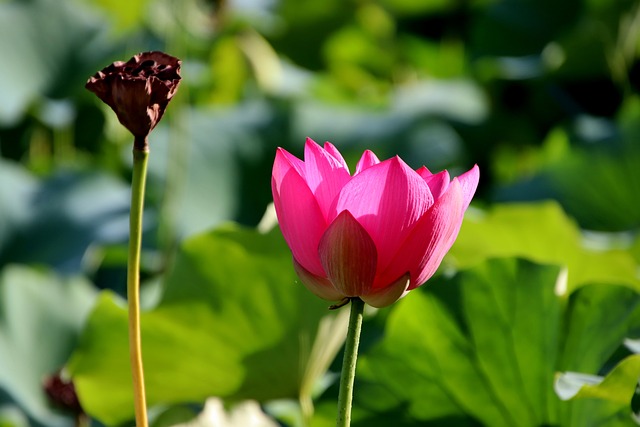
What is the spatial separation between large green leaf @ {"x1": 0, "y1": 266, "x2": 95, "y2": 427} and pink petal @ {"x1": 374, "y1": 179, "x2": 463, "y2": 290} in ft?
2.17

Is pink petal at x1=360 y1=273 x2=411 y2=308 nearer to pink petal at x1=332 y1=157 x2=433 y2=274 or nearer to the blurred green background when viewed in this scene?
pink petal at x1=332 y1=157 x2=433 y2=274

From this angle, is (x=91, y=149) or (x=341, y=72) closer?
(x=91, y=149)

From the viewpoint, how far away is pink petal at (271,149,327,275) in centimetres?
46

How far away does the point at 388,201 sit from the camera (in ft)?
1.52

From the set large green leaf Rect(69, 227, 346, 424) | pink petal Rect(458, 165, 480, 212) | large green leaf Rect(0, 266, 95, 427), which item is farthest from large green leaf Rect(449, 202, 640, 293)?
pink petal Rect(458, 165, 480, 212)

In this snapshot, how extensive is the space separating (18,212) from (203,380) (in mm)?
709

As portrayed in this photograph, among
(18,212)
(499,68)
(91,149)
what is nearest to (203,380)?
(18,212)

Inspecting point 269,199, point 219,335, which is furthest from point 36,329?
point 269,199

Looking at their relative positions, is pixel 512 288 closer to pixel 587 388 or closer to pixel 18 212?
pixel 587 388

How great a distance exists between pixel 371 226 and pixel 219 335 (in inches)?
16.1

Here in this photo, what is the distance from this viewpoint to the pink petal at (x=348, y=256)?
1.49 feet

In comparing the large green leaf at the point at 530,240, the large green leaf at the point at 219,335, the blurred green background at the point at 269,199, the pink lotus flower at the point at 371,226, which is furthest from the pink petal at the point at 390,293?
the large green leaf at the point at 530,240

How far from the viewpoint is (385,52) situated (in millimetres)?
2512

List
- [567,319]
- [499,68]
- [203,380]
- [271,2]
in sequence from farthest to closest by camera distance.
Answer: [271,2] < [499,68] < [203,380] < [567,319]
